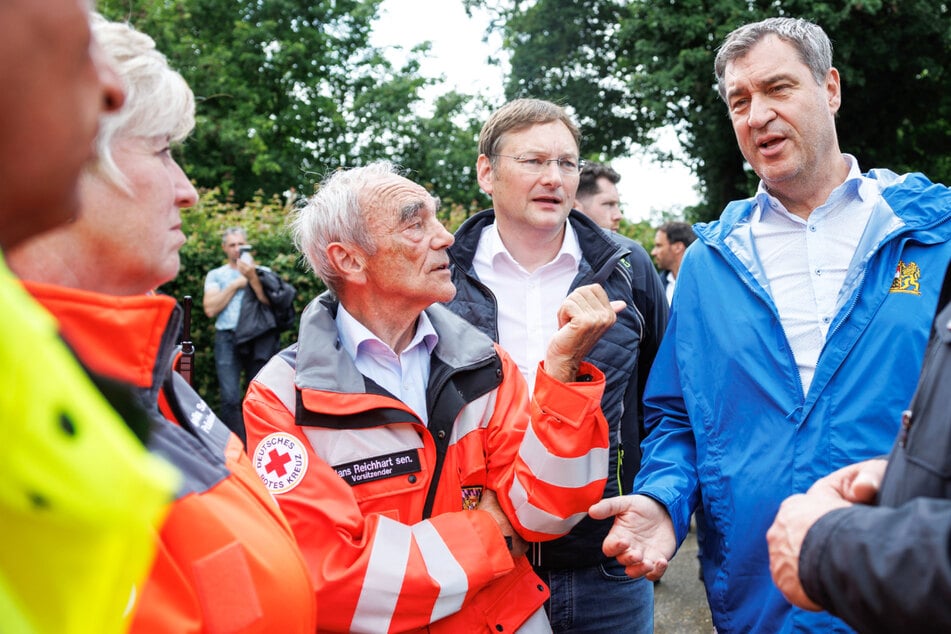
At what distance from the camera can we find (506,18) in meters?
21.5

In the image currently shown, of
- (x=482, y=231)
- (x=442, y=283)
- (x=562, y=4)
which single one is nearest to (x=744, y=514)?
(x=442, y=283)

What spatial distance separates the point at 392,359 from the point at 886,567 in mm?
1619

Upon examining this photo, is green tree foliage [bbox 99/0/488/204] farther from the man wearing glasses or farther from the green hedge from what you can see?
the man wearing glasses

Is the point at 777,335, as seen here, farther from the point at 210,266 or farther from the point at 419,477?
the point at 210,266

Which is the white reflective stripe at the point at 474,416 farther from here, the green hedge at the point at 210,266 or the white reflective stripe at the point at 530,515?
the green hedge at the point at 210,266

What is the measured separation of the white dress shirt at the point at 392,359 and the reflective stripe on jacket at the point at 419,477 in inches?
3.7

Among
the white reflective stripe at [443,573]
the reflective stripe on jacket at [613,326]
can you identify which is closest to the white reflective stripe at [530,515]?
the white reflective stripe at [443,573]

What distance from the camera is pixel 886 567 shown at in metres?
1.17

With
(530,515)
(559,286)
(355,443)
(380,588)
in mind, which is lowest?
(380,588)

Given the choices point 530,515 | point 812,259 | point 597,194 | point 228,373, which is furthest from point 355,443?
point 228,373

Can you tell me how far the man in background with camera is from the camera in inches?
315

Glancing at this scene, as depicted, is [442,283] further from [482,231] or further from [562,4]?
[562,4]

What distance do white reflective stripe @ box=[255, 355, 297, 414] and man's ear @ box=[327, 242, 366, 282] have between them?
16.6 inches

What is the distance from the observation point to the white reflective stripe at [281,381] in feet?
7.27
